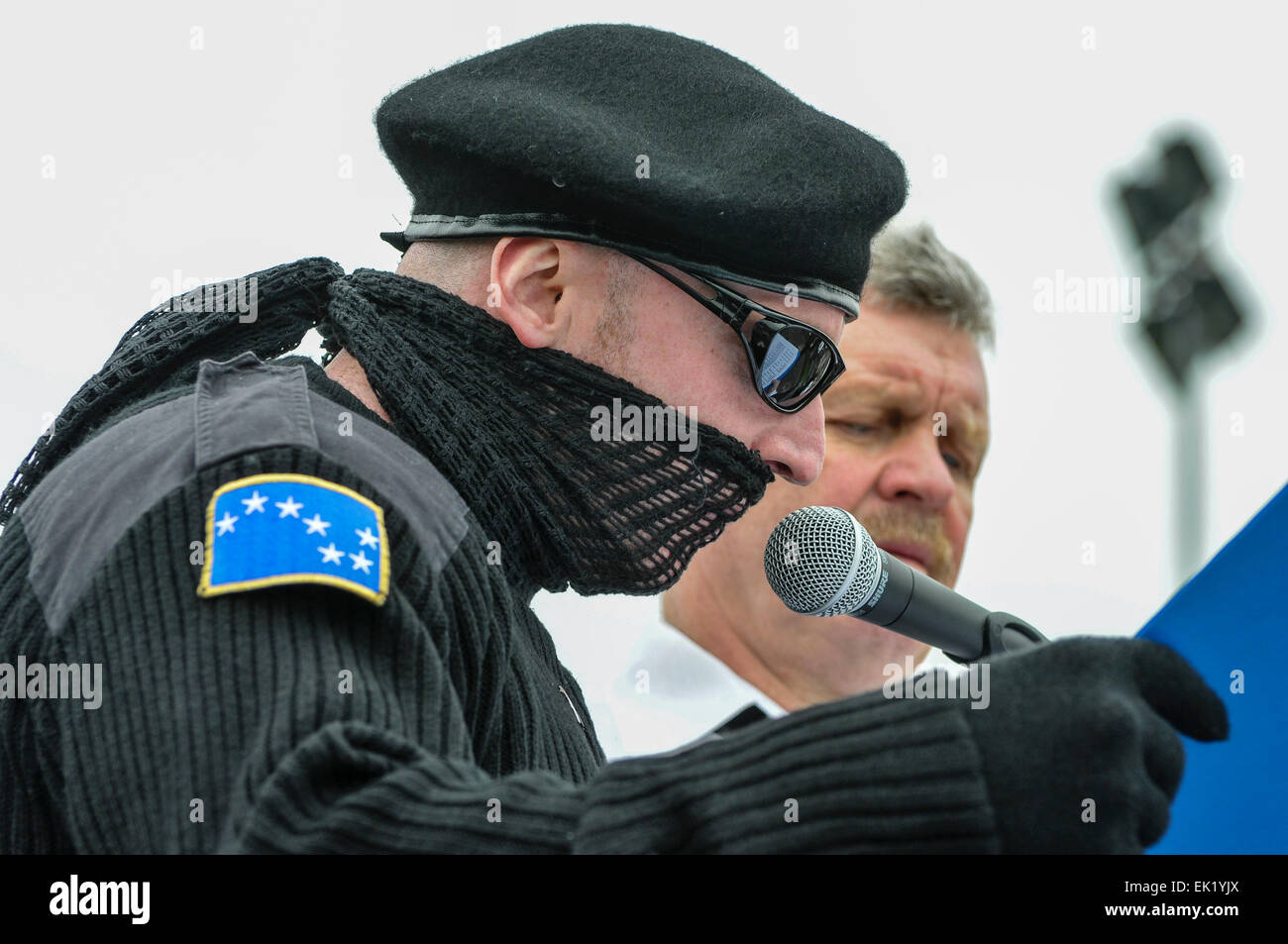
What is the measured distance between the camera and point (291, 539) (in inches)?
53.4

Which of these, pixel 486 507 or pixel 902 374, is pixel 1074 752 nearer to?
pixel 486 507

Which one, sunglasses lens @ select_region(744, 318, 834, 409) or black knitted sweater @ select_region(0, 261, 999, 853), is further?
sunglasses lens @ select_region(744, 318, 834, 409)

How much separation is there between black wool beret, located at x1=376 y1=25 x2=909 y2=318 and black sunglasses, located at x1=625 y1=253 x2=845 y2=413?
0.03 m

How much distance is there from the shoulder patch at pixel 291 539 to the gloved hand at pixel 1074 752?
56cm

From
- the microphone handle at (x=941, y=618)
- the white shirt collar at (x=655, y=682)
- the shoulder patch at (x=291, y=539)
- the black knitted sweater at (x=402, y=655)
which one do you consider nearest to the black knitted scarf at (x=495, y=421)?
the black knitted sweater at (x=402, y=655)

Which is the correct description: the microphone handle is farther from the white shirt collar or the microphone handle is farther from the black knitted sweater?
the white shirt collar

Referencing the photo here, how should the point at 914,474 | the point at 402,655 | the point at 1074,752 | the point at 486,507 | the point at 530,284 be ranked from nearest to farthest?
the point at 1074,752 < the point at 402,655 < the point at 486,507 < the point at 530,284 < the point at 914,474

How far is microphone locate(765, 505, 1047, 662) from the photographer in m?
1.93

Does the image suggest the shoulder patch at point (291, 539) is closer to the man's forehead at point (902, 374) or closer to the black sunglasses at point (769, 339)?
the black sunglasses at point (769, 339)

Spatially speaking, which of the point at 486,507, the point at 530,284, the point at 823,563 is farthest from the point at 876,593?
the point at 530,284

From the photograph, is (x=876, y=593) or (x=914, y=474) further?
(x=914, y=474)

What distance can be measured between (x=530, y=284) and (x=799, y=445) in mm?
447

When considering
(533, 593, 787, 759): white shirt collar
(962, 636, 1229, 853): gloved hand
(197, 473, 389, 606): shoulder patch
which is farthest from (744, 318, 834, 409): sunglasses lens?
(533, 593, 787, 759): white shirt collar
